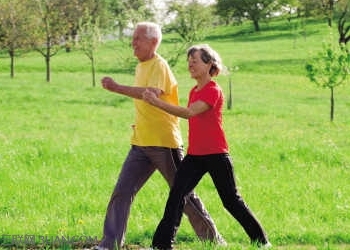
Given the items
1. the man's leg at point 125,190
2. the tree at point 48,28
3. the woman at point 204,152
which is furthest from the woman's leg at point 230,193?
the tree at point 48,28

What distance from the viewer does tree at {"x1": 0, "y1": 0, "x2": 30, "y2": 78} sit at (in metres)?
49.0

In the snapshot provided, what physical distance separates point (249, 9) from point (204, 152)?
8360cm

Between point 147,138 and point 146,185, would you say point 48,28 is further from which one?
point 147,138

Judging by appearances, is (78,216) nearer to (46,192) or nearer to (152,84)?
(46,192)

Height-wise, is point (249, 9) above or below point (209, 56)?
below

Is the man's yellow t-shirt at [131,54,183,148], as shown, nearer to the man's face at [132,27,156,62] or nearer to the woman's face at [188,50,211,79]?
the man's face at [132,27,156,62]

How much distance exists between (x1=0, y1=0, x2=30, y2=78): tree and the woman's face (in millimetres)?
43658

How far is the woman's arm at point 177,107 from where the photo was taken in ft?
19.8

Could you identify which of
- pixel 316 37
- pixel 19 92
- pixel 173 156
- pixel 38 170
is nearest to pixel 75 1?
pixel 316 37

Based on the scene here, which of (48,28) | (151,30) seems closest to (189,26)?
(48,28)

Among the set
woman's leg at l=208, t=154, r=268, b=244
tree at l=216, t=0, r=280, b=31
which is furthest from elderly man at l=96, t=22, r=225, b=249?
tree at l=216, t=0, r=280, b=31

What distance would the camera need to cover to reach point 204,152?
629cm

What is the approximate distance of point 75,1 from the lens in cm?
7044

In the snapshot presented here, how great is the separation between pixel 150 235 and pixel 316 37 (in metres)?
66.6
